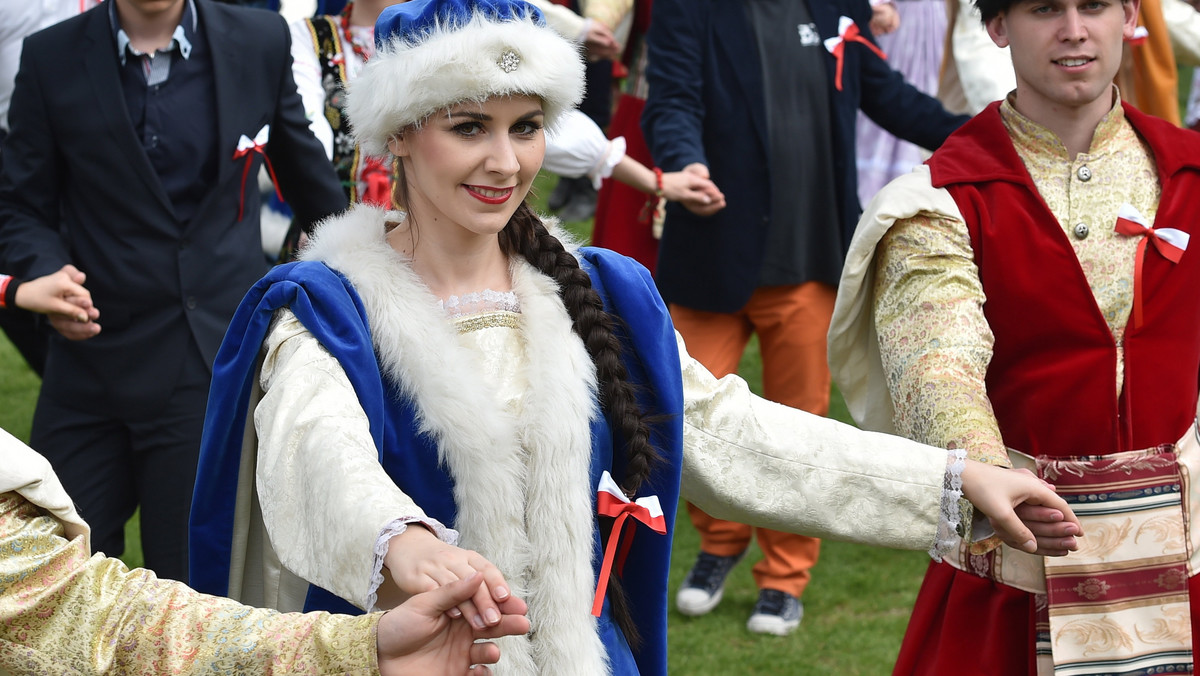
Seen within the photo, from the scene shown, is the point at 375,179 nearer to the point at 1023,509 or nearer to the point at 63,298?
the point at 63,298

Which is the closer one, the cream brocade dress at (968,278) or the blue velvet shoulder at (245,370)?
the blue velvet shoulder at (245,370)

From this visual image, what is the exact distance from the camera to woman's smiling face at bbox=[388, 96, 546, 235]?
89.5 inches

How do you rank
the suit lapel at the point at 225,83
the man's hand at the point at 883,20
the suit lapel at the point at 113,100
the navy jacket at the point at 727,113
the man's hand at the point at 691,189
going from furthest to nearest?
1. the man's hand at the point at 883,20
2. the navy jacket at the point at 727,113
3. the man's hand at the point at 691,189
4. the suit lapel at the point at 225,83
5. the suit lapel at the point at 113,100

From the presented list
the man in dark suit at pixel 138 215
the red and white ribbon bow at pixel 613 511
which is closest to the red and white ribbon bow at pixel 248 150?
the man in dark suit at pixel 138 215

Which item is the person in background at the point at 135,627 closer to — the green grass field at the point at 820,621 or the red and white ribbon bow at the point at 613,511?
the red and white ribbon bow at the point at 613,511

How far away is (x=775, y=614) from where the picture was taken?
460cm

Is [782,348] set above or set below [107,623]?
above

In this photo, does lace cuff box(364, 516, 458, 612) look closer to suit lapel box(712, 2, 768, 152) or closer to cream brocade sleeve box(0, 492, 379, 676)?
cream brocade sleeve box(0, 492, 379, 676)

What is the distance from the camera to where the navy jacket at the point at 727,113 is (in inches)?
172

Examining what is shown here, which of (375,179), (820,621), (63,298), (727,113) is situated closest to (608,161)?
(727,113)

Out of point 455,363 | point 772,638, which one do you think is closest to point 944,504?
Answer: point 455,363

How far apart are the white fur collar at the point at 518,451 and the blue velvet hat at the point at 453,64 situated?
25cm

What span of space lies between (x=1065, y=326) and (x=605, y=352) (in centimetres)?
101

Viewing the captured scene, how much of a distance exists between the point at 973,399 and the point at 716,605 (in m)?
2.30
